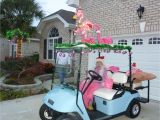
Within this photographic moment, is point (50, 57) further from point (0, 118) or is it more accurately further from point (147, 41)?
point (0, 118)

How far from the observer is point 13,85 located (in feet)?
33.1

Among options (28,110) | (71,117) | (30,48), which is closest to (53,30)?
(30,48)

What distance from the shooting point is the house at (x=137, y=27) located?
8.37 meters

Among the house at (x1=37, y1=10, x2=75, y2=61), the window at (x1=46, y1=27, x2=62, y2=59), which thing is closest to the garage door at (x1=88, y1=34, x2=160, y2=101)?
the house at (x1=37, y1=10, x2=75, y2=61)

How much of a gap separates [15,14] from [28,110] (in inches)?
444

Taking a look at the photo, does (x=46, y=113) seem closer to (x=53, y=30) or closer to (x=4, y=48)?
(x=53, y=30)

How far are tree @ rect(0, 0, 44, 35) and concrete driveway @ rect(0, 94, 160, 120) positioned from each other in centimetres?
923

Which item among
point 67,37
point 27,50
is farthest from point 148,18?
point 27,50

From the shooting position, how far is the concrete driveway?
663cm

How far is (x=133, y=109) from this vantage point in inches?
252

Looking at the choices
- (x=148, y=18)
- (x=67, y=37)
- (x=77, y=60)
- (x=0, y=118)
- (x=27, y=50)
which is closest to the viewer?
(x=77, y=60)

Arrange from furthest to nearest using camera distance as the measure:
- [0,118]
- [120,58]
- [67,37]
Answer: [67,37] < [120,58] < [0,118]

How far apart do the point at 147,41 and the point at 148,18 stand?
31.1 inches

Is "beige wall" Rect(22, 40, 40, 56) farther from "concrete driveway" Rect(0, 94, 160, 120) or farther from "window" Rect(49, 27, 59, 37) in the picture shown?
"concrete driveway" Rect(0, 94, 160, 120)
